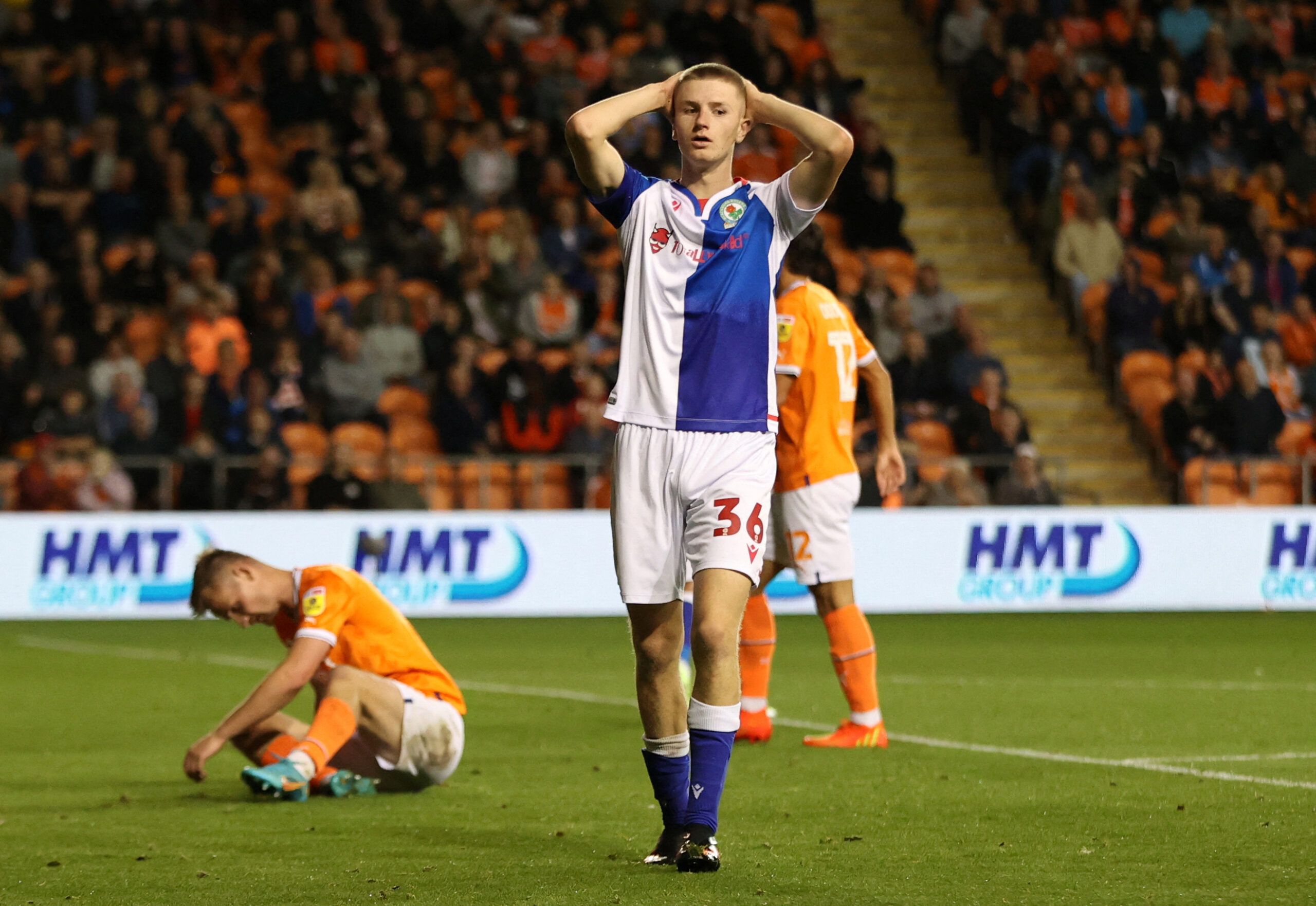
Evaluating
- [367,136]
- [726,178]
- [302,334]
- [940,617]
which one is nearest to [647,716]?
[726,178]

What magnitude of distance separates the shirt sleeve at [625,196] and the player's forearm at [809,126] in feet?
1.19

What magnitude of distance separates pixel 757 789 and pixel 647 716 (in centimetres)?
164

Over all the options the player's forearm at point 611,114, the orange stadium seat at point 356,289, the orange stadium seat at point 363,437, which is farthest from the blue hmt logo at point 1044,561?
the player's forearm at point 611,114

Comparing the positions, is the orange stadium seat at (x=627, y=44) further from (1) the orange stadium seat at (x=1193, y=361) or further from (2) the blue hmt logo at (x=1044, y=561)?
(2) the blue hmt logo at (x=1044, y=561)

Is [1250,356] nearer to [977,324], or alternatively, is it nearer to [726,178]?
[977,324]

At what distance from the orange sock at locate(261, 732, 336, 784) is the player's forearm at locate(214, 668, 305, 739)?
0.34 m

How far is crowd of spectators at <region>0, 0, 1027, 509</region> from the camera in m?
17.0

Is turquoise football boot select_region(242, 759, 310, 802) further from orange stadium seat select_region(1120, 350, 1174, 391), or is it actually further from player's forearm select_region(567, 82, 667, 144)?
orange stadium seat select_region(1120, 350, 1174, 391)

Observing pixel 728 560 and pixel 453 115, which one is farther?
pixel 453 115

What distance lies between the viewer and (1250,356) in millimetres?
20328

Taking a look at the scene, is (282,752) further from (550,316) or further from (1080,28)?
(1080,28)

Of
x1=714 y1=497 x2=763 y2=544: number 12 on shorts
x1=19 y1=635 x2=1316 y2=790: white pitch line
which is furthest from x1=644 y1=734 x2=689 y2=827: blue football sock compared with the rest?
x1=19 y1=635 x2=1316 y2=790: white pitch line

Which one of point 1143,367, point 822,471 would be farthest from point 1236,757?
point 1143,367

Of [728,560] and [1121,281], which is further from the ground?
[728,560]
